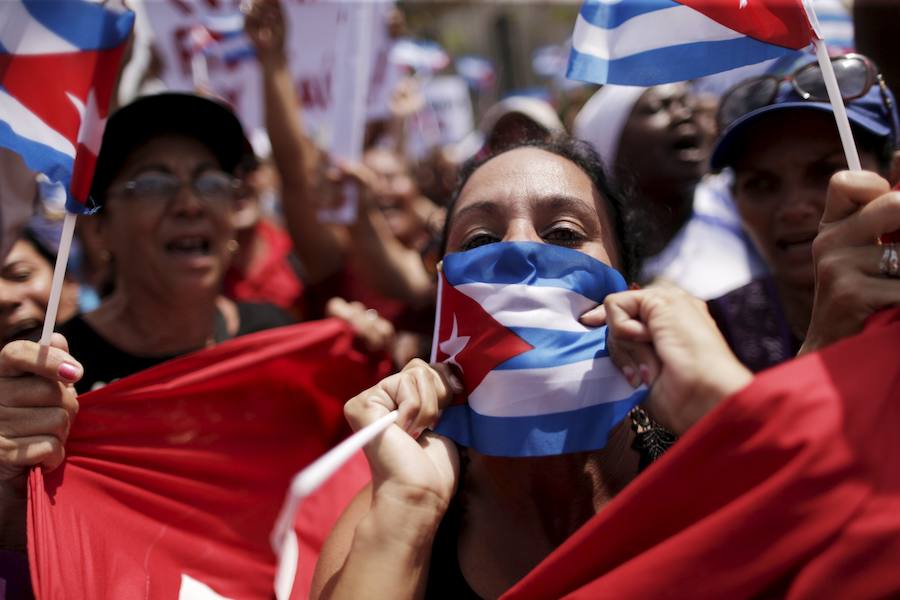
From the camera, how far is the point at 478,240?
1965 mm

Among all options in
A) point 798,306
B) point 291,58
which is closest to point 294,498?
point 798,306

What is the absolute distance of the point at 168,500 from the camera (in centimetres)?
224

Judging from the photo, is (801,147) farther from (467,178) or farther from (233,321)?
(233,321)

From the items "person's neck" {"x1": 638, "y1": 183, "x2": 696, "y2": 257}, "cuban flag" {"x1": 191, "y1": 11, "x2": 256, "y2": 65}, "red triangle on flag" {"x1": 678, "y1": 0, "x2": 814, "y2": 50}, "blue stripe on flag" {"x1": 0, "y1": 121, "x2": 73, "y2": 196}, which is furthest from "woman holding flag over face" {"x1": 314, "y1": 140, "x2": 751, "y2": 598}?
"cuban flag" {"x1": 191, "y1": 11, "x2": 256, "y2": 65}

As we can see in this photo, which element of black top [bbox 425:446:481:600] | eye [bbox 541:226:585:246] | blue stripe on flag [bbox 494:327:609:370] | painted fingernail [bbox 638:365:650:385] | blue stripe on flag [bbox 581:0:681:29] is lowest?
black top [bbox 425:446:481:600]

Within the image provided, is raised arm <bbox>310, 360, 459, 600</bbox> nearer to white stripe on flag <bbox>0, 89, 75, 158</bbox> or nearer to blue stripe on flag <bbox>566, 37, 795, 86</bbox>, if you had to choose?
blue stripe on flag <bbox>566, 37, 795, 86</bbox>

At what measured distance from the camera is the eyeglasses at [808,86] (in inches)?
91.7

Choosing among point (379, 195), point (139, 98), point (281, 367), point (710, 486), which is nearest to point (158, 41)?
point (379, 195)

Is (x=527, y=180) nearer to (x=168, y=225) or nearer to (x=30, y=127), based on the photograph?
(x=30, y=127)

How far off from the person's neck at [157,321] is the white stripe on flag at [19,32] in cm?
99

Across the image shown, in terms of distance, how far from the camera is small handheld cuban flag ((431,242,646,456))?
5.56ft

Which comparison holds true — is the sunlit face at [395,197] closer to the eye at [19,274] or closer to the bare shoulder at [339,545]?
the eye at [19,274]

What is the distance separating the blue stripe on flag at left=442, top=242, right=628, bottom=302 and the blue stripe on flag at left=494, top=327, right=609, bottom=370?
11 centimetres

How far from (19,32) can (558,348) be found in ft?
4.92
